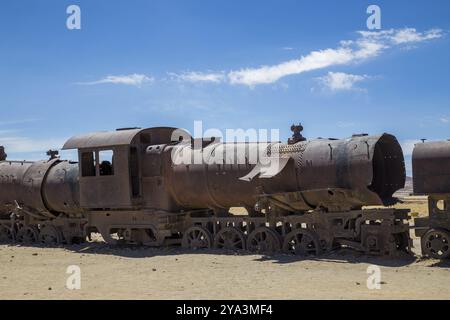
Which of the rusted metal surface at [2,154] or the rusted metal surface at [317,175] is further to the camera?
the rusted metal surface at [2,154]

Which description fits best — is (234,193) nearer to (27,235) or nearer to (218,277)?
(218,277)

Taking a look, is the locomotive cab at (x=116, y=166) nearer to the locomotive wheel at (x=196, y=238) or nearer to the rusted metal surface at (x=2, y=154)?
the locomotive wheel at (x=196, y=238)

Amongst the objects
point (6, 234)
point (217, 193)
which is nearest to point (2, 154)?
point (6, 234)

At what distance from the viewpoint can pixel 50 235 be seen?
2108 centimetres

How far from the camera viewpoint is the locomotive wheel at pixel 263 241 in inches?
607

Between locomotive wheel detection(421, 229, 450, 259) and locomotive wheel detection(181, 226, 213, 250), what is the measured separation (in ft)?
20.8

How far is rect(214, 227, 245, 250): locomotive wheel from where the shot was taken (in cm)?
1634

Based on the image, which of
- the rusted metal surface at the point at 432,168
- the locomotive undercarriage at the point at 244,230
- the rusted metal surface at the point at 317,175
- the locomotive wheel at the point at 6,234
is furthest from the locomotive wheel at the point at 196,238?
the locomotive wheel at the point at 6,234

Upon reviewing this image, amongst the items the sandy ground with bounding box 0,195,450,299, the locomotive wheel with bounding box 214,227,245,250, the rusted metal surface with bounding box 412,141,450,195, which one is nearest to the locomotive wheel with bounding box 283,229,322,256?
the sandy ground with bounding box 0,195,450,299

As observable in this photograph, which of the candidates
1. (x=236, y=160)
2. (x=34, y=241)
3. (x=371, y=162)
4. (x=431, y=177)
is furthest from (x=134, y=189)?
(x=431, y=177)

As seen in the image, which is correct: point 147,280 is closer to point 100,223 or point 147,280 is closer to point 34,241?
point 100,223

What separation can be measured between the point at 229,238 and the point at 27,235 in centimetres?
953

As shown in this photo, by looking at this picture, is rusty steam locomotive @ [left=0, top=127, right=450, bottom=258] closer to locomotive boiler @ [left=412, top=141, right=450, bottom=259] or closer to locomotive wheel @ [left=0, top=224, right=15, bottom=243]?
locomotive boiler @ [left=412, top=141, right=450, bottom=259]
